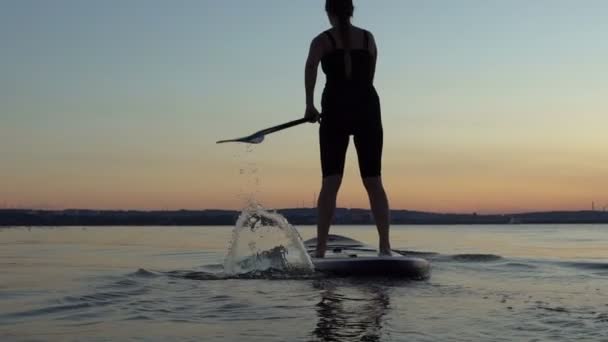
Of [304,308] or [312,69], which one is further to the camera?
[312,69]

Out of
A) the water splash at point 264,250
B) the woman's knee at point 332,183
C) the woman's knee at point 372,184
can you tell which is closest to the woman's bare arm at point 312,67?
the woman's knee at point 332,183

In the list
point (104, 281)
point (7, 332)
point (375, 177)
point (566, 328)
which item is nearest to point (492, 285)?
point (375, 177)

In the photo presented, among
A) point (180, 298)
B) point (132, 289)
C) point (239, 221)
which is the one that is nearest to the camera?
point (180, 298)

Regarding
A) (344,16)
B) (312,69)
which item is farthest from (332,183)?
(344,16)

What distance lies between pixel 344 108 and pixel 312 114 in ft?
0.99

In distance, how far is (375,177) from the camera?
22.5 ft

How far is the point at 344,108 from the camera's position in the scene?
6.71 meters

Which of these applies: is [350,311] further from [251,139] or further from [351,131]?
[251,139]

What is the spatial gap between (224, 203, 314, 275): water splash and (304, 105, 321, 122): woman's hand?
128cm

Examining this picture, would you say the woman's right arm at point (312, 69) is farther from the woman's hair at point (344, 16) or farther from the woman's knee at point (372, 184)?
the woman's knee at point (372, 184)

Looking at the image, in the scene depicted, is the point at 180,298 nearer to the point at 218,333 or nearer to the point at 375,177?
the point at 218,333

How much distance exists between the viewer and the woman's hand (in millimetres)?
6680

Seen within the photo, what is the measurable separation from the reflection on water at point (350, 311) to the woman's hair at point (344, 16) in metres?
2.22

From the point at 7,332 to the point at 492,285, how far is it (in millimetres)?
3918
